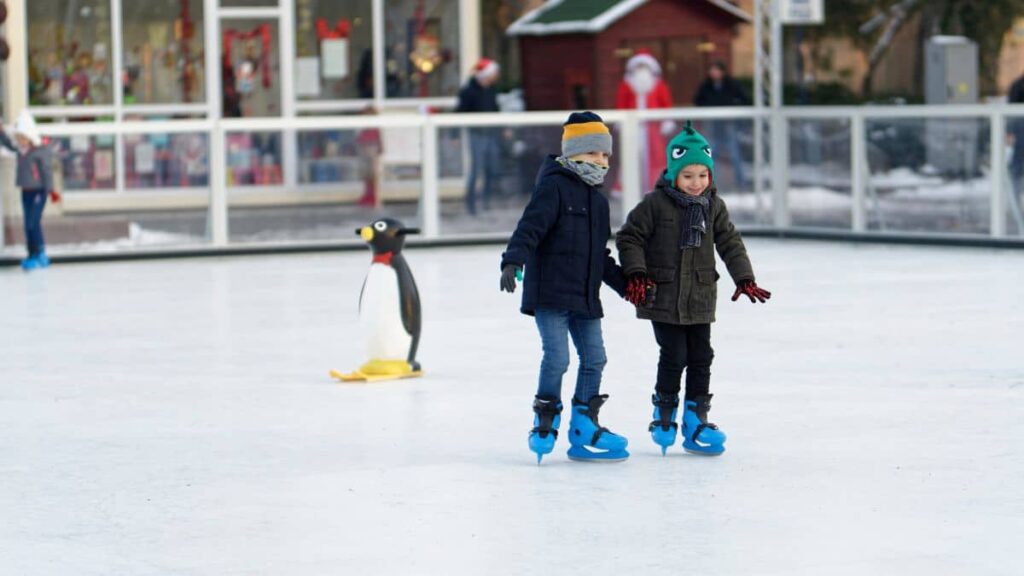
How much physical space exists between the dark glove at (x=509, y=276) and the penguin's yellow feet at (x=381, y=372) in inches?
115

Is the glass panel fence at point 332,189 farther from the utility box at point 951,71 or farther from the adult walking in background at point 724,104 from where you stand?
the utility box at point 951,71

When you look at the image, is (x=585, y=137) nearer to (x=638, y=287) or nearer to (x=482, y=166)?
(x=638, y=287)

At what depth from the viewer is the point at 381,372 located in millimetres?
10367

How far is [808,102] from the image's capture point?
23203mm

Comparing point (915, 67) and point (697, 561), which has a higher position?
point (915, 67)

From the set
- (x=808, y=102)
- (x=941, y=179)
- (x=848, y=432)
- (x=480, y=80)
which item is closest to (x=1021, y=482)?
(x=848, y=432)

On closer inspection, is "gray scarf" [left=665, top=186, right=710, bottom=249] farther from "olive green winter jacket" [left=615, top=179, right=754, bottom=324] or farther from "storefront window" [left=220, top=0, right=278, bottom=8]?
"storefront window" [left=220, top=0, right=278, bottom=8]

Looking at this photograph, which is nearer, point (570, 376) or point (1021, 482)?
point (1021, 482)

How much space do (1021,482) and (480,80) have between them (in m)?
14.3

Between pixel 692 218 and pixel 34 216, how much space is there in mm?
10470

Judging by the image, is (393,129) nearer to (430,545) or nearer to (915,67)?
(915,67)

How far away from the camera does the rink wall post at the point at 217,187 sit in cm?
1848

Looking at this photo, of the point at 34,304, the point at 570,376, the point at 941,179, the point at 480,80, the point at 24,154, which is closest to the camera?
the point at 570,376

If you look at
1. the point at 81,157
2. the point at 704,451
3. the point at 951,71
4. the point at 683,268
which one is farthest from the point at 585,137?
the point at 951,71
